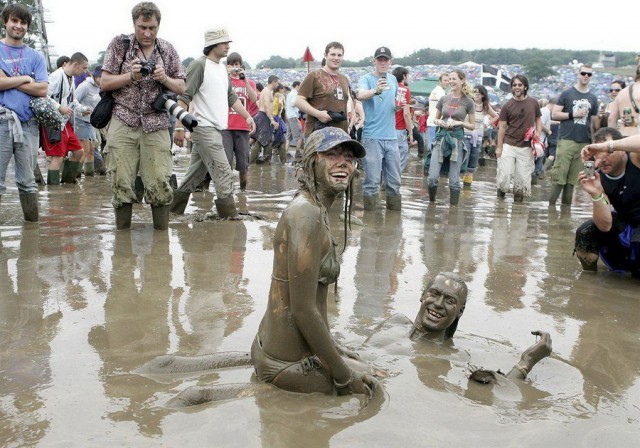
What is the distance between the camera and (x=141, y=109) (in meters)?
7.57

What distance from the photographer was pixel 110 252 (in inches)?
270

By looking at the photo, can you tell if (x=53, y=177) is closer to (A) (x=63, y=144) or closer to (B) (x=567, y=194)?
(A) (x=63, y=144)

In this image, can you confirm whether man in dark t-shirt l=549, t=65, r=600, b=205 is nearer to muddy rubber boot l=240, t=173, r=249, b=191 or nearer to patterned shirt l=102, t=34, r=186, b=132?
muddy rubber boot l=240, t=173, r=249, b=191

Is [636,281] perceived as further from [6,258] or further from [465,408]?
[6,258]

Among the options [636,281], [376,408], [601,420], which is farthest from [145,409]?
[636,281]

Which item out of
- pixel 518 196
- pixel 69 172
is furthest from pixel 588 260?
pixel 69 172

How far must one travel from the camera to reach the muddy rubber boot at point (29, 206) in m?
8.02

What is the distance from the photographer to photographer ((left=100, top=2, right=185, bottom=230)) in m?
7.33

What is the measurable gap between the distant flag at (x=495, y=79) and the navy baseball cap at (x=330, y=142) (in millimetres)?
26198

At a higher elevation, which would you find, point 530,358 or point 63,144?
point 63,144

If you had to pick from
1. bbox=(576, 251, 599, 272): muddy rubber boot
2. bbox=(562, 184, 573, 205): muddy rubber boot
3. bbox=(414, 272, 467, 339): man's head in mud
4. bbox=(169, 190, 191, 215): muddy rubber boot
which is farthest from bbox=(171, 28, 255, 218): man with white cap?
bbox=(562, 184, 573, 205): muddy rubber boot

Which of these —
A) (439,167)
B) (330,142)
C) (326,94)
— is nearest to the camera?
(330,142)

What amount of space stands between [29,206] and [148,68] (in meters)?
2.11

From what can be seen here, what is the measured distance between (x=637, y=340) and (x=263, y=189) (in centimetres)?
790
